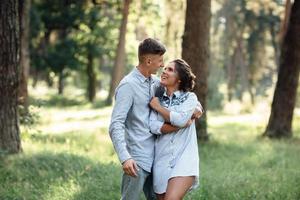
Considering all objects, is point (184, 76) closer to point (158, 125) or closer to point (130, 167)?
point (158, 125)

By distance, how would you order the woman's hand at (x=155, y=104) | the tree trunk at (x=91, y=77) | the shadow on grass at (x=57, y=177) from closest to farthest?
the woman's hand at (x=155, y=104) < the shadow on grass at (x=57, y=177) < the tree trunk at (x=91, y=77)

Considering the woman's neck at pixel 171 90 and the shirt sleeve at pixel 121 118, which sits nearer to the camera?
the shirt sleeve at pixel 121 118

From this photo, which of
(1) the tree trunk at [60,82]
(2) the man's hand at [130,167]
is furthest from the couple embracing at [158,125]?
(1) the tree trunk at [60,82]

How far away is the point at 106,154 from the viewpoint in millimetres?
11898

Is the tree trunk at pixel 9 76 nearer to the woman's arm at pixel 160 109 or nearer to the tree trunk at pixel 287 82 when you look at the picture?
the woman's arm at pixel 160 109

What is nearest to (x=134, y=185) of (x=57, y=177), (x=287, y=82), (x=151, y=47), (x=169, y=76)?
(x=169, y=76)

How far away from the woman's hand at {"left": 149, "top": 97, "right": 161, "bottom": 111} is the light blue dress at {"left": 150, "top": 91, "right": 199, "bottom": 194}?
92 mm

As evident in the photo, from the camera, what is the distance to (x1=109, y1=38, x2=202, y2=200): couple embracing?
502cm

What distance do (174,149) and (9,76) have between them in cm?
564

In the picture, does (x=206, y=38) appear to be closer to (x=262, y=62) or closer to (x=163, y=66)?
(x=163, y=66)

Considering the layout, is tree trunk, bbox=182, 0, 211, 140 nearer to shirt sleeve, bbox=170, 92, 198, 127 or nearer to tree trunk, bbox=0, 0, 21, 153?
tree trunk, bbox=0, 0, 21, 153

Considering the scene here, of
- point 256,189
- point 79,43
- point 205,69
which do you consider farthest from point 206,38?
point 79,43

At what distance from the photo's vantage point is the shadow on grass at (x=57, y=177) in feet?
26.3

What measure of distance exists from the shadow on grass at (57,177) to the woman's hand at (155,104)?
3104 millimetres
